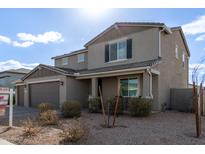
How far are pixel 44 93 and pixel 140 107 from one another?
10851 mm

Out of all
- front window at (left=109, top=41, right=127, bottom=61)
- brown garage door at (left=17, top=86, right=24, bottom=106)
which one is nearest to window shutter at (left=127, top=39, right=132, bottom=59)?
front window at (left=109, top=41, right=127, bottom=61)

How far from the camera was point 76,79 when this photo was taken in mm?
18438

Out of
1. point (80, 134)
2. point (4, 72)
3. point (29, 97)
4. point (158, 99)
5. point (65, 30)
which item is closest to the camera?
point (80, 134)

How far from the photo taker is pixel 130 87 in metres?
16.2

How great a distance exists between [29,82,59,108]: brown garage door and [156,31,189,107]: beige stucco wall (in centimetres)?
897

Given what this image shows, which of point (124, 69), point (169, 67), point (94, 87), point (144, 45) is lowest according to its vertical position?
point (94, 87)

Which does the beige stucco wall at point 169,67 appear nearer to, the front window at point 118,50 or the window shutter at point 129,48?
the window shutter at point 129,48

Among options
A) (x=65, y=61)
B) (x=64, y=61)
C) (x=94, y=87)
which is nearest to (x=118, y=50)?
(x=94, y=87)

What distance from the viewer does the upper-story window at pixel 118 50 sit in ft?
55.1

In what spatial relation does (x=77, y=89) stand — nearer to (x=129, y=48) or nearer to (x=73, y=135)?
(x=129, y=48)

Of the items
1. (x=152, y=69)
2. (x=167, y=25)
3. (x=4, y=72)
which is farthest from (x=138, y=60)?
(x=4, y=72)
